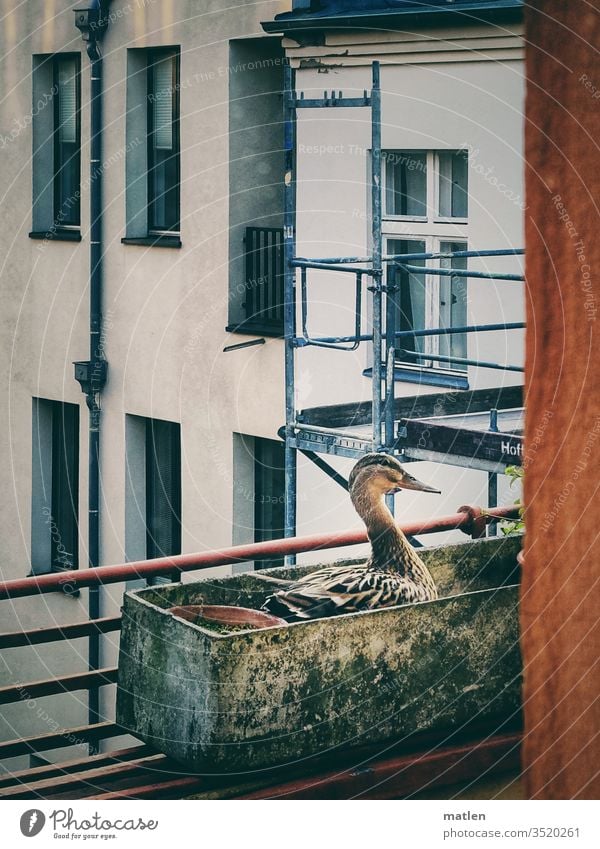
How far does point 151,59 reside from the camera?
6.20m

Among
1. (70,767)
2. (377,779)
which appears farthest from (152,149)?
(377,779)

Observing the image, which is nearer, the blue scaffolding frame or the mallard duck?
the mallard duck

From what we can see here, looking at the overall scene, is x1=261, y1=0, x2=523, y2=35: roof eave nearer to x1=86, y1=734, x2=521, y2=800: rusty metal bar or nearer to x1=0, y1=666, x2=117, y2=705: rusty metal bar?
x1=0, y1=666, x2=117, y2=705: rusty metal bar

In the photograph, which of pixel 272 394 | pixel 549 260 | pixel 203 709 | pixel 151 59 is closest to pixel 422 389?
pixel 272 394

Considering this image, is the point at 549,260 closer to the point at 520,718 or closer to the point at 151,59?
the point at 520,718

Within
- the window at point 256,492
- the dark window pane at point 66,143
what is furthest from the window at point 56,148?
the window at point 256,492

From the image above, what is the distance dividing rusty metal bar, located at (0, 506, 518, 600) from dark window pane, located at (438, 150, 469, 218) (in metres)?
2.29

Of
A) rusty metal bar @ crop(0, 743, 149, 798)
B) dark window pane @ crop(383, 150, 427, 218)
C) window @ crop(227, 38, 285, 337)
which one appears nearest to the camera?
rusty metal bar @ crop(0, 743, 149, 798)

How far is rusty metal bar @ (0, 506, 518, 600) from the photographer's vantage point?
2033 mm

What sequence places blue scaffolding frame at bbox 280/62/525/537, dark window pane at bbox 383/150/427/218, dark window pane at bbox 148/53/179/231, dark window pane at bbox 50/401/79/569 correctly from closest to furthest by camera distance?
blue scaffolding frame at bbox 280/62/525/537, dark window pane at bbox 383/150/427/218, dark window pane at bbox 148/53/179/231, dark window pane at bbox 50/401/79/569

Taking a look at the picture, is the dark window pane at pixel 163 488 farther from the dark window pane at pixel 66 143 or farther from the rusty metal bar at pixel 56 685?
the rusty metal bar at pixel 56 685

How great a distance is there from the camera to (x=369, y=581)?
7.66 feet

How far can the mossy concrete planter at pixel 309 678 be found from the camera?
183cm

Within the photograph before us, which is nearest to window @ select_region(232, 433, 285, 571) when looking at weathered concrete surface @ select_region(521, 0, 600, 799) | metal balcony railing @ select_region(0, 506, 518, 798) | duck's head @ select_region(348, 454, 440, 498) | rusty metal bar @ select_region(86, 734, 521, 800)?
duck's head @ select_region(348, 454, 440, 498)
